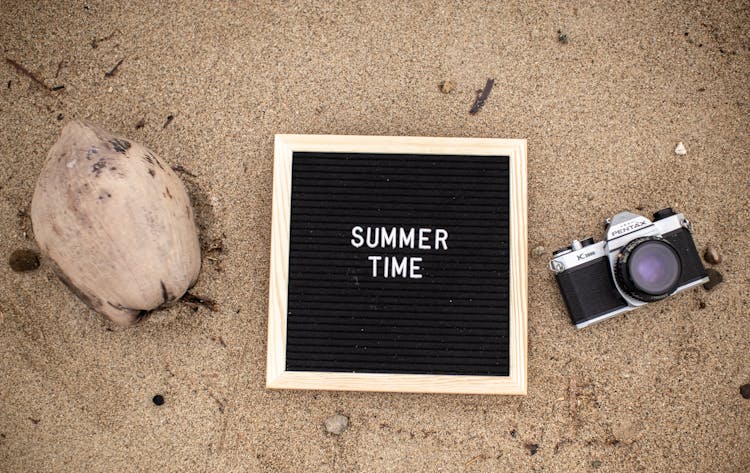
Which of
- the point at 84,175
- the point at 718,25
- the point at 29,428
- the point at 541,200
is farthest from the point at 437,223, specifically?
the point at 29,428

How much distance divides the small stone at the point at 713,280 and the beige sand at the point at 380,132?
0.02 m

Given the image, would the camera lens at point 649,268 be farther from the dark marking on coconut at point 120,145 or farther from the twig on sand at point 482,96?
the dark marking on coconut at point 120,145

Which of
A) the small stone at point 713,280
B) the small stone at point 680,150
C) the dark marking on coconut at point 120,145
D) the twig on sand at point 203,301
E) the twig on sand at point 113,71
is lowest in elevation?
the twig on sand at point 203,301

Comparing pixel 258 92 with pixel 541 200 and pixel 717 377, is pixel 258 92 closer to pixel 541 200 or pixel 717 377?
pixel 541 200

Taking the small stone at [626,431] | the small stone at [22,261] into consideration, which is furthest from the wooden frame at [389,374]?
the small stone at [22,261]

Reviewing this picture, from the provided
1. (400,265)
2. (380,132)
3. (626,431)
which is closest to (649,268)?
(626,431)

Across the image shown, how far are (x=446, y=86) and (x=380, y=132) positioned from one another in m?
0.18

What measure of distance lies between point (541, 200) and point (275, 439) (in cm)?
77

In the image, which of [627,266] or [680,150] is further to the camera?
[680,150]

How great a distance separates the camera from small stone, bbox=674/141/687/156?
1.07 m

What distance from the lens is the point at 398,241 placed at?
101 cm

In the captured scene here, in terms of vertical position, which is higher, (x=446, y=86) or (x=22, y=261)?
(x=446, y=86)

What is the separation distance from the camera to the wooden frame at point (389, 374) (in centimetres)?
100

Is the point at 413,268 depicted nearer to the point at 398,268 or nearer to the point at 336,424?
the point at 398,268
